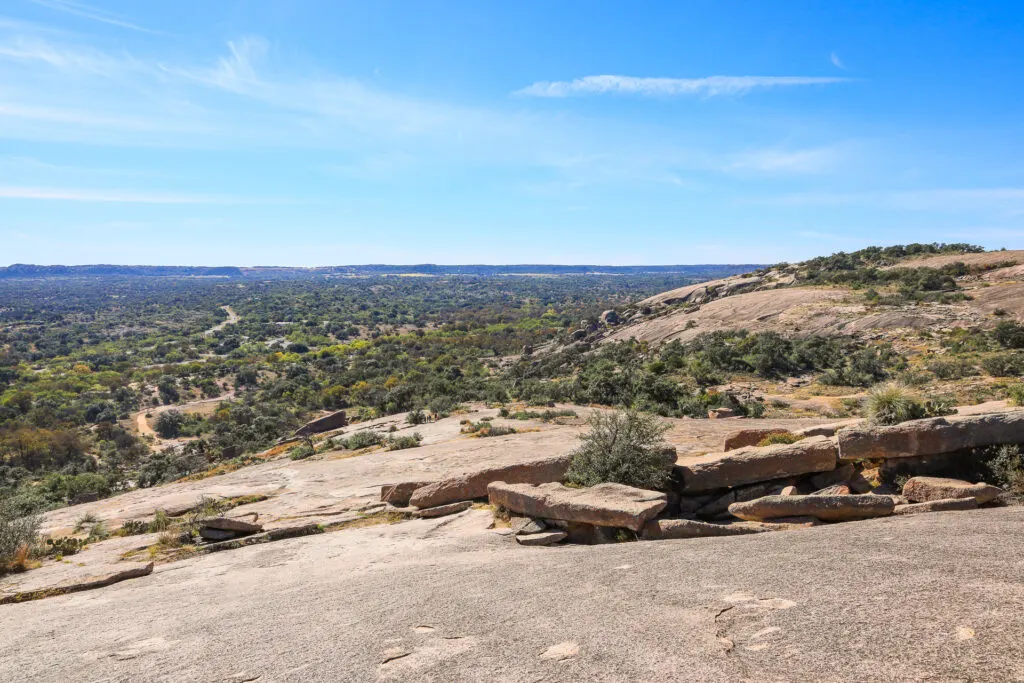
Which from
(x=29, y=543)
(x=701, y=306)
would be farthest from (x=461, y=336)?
(x=29, y=543)

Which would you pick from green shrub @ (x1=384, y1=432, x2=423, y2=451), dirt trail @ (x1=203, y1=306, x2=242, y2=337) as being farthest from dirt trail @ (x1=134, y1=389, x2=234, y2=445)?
dirt trail @ (x1=203, y1=306, x2=242, y2=337)

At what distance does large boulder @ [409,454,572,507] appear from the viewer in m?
12.2

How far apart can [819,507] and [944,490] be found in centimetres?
168

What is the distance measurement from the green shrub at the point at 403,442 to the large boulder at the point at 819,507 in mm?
13079

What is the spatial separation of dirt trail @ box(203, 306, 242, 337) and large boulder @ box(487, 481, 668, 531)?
124m

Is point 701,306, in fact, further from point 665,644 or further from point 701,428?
point 665,644

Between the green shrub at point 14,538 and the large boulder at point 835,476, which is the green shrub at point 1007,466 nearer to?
the large boulder at point 835,476

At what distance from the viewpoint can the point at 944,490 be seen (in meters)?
7.98

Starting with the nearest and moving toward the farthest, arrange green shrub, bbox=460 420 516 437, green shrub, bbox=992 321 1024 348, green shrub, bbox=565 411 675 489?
green shrub, bbox=565 411 675 489 < green shrub, bbox=460 420 516 437 < green shrub, bbox=992 321 1024 348

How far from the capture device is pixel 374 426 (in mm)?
26672

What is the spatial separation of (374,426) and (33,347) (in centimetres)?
11833

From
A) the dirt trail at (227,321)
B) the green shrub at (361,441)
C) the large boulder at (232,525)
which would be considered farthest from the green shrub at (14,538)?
the dirt trail at (227,321)

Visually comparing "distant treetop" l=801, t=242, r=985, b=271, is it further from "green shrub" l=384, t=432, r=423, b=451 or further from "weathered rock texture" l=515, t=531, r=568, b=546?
"weathered rock texture" l=515, t=531, r=568, b=546

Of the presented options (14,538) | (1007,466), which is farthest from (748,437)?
(14,538)
